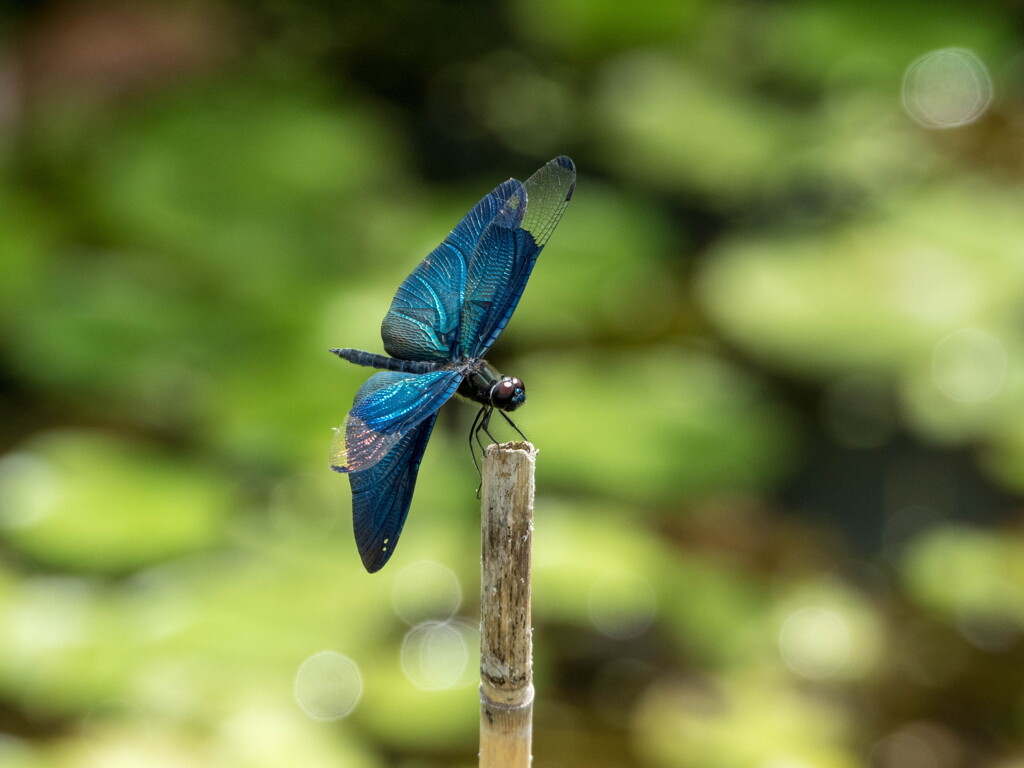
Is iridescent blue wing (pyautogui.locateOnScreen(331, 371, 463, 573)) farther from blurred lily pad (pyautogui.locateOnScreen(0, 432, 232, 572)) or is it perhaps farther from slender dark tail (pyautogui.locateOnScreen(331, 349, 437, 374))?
blurred lily pad (pyautogui.locateOnScreen(0, 432, 232, 572))

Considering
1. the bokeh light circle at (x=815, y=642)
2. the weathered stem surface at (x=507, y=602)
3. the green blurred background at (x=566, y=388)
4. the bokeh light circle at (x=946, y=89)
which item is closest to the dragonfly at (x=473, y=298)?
the weathered stem surface at (x=507, y=602)

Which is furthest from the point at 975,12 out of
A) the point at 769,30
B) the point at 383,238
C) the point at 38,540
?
the point at 38,540

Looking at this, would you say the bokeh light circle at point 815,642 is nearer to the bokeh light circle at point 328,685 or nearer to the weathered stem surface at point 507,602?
the bokeh light circle at point 328,685

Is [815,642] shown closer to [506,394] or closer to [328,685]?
[328,685]

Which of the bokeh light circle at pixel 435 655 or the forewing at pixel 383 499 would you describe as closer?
the forewing at pixel 383 499

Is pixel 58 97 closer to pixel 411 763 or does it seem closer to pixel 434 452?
pixel 434 452
